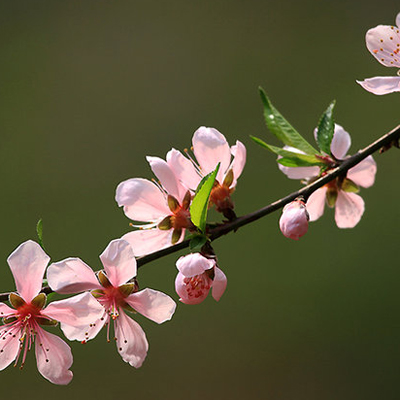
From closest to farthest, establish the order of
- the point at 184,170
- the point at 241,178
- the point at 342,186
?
the point at 184,170, the point at 342,186, the point at 241,178

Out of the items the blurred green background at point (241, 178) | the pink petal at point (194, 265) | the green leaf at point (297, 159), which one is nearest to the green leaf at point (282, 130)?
the green leaf at point (297, 159)

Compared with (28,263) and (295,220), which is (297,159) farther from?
(28,263)

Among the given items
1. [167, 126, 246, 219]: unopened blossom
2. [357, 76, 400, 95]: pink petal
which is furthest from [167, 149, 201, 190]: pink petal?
[357, 76, 400, 95]: pink petal

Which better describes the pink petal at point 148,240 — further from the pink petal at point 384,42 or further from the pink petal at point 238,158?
the pink petal at point 384,42

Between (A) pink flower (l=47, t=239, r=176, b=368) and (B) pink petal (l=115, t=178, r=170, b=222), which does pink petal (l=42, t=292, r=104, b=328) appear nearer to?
(A) pink flower (l=47, t=239, r=176, b=368)

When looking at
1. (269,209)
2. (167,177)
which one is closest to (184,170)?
(167,177)
